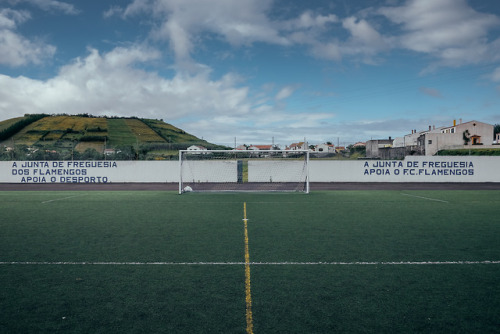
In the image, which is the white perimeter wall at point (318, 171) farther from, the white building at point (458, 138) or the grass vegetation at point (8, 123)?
the grass vegetation at point (8, 123)

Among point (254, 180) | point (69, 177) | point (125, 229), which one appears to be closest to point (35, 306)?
point (125, 229)

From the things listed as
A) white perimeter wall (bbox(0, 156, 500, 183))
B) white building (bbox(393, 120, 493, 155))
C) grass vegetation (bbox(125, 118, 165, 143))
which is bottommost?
white perimeter wall (bbox(0, 156, 500, 183))

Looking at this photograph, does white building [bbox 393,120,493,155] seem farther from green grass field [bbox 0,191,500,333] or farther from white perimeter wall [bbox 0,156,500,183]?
green grass field [bbox 0,191,500,333]

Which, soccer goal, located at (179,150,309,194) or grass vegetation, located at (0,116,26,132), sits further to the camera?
grass vegetation, located at (0,116,26,132)

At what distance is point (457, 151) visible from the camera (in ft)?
147

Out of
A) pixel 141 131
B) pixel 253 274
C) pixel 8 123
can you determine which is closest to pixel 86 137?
pixel 141 131

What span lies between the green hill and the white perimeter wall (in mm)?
1219

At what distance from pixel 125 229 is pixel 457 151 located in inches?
1845

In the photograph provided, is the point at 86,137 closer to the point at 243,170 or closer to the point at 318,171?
the point at 243,170

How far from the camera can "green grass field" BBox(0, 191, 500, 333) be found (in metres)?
4.00

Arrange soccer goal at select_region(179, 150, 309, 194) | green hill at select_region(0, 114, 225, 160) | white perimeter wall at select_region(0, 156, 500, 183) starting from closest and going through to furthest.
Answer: white perimeter wall at select_region(0, 156, 500, 183)
soccer goal at select_region(179, 150, 309, 194)
green hill at select_region(0, 114, 225, 160)

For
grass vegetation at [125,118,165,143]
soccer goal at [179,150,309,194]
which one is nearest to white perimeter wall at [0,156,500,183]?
soccer goal at [179,150,309,194]

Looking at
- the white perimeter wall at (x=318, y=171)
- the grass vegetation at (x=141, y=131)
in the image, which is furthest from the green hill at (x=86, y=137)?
the white perimeter wall at (x=318, y=171)

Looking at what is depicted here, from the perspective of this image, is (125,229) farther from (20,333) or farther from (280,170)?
(280,170)
